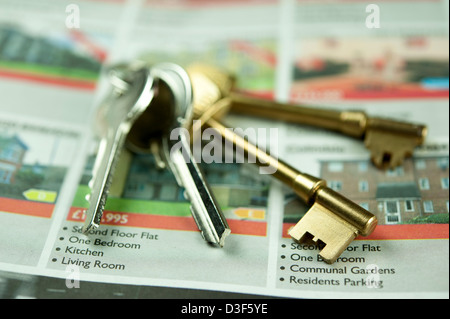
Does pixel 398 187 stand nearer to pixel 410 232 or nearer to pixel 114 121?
pixel 410 232

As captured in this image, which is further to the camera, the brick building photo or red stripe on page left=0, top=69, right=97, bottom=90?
red stripe on page left=0, top=69, right=97, bottom=90

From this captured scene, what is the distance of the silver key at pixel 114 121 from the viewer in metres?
0.76

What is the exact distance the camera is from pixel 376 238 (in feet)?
2.61

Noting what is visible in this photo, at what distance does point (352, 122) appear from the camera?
37.4 inches

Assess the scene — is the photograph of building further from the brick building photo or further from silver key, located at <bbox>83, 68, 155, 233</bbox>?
the brick building photo

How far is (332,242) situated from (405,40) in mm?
648

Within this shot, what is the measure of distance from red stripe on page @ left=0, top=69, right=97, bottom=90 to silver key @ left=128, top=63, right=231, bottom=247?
0.24 meters

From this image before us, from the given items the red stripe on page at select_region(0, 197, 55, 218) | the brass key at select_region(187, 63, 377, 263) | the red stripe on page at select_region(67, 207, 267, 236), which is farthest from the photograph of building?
the brass key at select_region(187, 63, 377, 263)

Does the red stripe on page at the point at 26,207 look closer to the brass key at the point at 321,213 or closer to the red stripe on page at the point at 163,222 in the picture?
the red stripe on page at the point at 163,222

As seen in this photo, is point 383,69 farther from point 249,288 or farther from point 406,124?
point 249,288

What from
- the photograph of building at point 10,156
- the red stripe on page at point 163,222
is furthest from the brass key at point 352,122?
the photograph of building at point 10,156

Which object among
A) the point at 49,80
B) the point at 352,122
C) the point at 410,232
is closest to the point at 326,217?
the point at 410,232

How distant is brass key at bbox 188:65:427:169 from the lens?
911mm

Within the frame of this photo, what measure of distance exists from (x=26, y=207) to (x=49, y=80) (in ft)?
1.23
